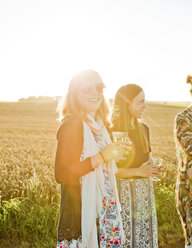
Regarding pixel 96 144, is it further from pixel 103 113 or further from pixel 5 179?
pixel 5 179

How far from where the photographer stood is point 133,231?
3.00m

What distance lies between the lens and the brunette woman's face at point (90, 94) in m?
2.14

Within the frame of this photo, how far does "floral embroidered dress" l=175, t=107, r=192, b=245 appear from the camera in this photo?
2424mm

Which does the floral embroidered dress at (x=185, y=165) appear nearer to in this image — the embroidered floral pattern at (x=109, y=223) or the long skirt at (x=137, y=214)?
the long skirt at (x=137, y=214)

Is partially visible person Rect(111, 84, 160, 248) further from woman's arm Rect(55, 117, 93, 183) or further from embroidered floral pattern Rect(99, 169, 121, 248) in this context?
woman's arm Rect(55, 117, 93, 183)

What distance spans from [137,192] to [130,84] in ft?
4.08

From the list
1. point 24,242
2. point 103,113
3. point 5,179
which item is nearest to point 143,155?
point 103,113

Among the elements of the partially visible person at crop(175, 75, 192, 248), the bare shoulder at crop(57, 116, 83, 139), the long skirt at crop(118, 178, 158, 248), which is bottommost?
the long skirt at crop(118, 178, 158, 248)

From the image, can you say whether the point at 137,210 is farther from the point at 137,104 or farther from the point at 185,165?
the point at 137,104

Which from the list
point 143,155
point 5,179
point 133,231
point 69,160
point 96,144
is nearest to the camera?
point 69,160

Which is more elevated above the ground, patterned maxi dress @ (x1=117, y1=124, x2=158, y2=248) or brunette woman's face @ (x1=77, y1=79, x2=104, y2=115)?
brunette woman's face @ (x1=77, y1=79, x2=104, y2=115)

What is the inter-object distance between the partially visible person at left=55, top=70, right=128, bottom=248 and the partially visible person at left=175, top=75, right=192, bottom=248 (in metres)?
0.70

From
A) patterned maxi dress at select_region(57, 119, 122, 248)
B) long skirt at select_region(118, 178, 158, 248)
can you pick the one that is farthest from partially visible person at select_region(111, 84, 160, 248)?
patterned maxi dress at select_region(57, 119, 122, 248)

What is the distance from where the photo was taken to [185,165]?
97.4 inches
